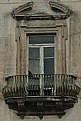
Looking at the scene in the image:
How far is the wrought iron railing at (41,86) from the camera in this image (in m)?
19.0

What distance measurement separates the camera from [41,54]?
65.5 feet

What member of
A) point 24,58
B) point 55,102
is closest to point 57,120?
point 55,102

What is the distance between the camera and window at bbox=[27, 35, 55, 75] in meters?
19.8

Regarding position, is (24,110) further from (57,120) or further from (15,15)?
(15,15)

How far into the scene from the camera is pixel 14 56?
65.2 feet

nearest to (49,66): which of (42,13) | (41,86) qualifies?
(41,86)

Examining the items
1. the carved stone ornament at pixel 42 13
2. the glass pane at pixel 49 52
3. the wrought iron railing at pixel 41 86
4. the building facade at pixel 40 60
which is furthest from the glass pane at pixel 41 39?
the wrought iron railing at pixel 41 86

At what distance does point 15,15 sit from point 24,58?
5.61 ft

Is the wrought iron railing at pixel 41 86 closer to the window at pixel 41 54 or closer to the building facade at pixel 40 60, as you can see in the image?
the building facade at pixel 40 60

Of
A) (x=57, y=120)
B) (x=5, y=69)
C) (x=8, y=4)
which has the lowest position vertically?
(x=57, y=120)

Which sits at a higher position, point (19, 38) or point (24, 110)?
point (19, 38)

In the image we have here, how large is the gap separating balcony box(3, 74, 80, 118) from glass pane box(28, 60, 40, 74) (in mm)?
432

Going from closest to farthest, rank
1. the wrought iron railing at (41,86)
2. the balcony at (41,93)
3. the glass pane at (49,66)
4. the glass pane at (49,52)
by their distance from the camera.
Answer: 1. the balcony at (41,93)
2. the wrought iron railing at (41,86)
3. the glass pane at (49,66)
4. the glass pane at (49,52)

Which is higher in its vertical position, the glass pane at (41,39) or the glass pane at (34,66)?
the glass pane at (41,39)
